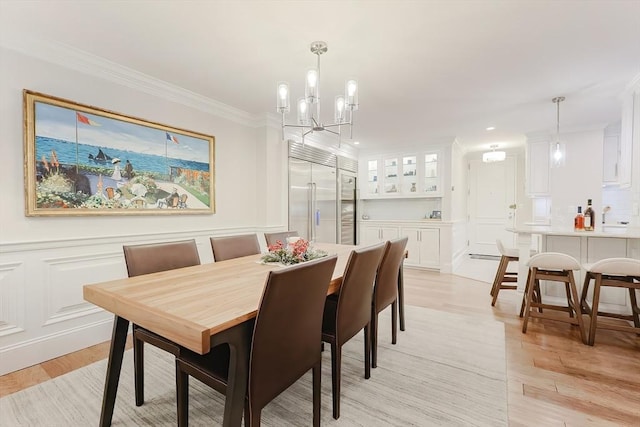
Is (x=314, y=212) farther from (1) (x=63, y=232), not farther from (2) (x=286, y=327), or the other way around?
(2) (x=286, y=327)

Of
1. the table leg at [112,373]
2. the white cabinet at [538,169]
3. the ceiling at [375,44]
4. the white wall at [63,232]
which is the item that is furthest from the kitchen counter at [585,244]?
the white wall at [63,232]

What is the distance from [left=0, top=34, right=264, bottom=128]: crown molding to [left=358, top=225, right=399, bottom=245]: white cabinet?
3.40 meters

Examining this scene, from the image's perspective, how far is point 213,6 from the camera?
5.89ft

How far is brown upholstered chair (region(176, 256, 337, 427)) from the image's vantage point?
43.3 inches

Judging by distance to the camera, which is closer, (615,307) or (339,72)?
(339,72)

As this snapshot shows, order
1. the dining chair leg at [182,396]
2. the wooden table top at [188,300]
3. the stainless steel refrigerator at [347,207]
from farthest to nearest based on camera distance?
the stainless steel refrigerator at [347,207], the dining chair leg at [182,396], the wooden table top at [188,300]

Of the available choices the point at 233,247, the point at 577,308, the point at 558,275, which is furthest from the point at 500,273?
the point at 233,247

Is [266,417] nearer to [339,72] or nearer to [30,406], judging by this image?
[30,406]

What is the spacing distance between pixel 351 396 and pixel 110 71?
316 cm

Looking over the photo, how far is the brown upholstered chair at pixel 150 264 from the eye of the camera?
1455mm

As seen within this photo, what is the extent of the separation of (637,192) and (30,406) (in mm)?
4914

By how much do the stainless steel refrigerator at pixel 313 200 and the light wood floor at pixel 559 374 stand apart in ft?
7.96

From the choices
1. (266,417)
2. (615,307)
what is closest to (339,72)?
(266,417)

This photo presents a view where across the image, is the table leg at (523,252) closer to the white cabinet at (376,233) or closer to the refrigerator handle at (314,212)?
the white cabinet at (376,233)
